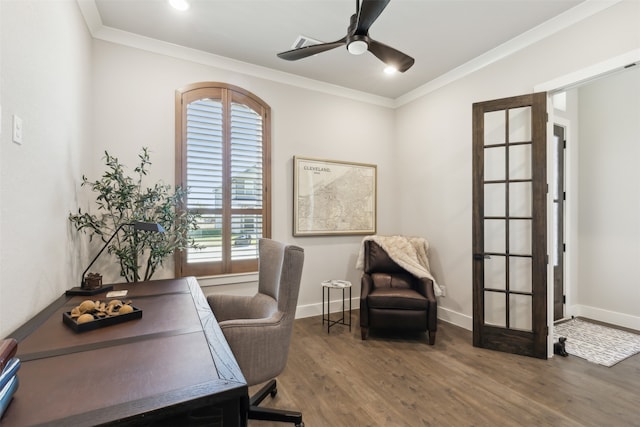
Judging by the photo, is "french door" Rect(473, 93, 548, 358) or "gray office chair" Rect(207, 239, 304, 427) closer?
"gray office chair" Rect(207, 239, 304, 427)

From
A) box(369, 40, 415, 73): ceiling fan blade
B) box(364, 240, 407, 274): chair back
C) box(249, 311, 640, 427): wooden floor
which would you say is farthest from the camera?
box(364, 240, 407, 274): chair back

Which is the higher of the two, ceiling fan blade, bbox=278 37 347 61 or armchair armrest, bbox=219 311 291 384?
ceiling fan blade, bbox=278 37 347 61

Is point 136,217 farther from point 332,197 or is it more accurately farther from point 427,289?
point 427,289

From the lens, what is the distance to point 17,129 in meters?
1.30

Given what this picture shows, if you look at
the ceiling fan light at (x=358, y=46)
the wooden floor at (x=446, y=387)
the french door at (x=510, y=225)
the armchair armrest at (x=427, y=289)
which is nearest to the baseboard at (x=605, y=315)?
the wooden floor at (x=446, y=387)

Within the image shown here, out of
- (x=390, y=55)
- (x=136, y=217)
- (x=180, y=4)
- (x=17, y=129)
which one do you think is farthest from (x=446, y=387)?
(x=180, y=4)

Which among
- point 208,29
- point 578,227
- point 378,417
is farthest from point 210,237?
point 578,227

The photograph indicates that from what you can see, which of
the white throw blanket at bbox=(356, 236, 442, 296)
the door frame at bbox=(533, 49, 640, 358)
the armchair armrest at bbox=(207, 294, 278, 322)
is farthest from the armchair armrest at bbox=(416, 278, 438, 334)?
the armchair armrest at bbox=(207, 294, 278, 322)

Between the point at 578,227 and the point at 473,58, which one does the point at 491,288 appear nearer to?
the point at 578,227

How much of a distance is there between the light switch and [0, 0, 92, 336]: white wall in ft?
0.10

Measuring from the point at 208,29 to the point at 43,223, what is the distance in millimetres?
2169

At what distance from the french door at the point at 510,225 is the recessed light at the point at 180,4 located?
2.83 meters

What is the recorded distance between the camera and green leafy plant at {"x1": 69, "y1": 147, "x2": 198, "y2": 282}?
2.39 m

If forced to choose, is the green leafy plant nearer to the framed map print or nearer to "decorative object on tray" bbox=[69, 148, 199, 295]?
"decorative object on tray" bbox=[69, 148, 199, 295]
